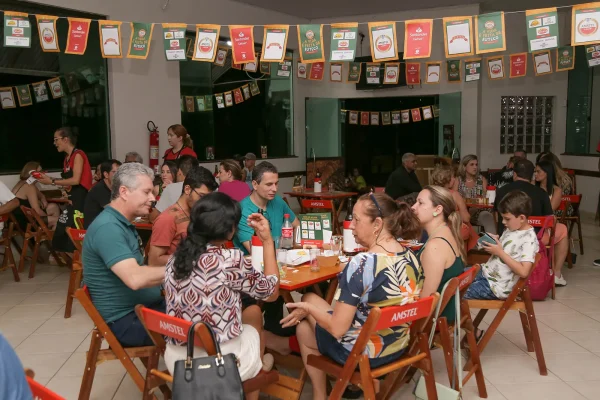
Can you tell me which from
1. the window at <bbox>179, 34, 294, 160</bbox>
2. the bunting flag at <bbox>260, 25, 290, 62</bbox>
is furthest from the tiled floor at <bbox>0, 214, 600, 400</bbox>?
the window at <bbox>179, 34, 294, 160</bbox>

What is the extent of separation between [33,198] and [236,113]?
459 centimetres

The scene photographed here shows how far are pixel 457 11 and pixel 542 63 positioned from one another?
3.69m

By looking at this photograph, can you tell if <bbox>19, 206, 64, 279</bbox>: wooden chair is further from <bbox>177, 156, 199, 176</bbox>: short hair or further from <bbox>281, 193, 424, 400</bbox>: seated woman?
<bbox>281, 193, 424, 400</bbox>: seated woman

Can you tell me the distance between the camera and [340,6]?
10.5 m

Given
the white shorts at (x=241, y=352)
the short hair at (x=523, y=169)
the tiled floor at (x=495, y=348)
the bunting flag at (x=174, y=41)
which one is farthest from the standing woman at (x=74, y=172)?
the short hair at (x=523, y=169)

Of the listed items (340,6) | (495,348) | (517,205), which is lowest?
(495,348)

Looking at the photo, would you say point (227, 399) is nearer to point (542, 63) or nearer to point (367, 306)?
point (367, 306)

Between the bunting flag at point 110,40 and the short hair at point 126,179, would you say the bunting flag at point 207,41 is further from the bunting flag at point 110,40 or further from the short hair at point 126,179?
the short hair at point 126,179

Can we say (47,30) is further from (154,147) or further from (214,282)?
(214,282)

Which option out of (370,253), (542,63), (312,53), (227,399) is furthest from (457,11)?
(227,399)

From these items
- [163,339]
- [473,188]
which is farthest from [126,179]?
[473,188]

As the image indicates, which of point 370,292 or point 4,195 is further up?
point 4,195

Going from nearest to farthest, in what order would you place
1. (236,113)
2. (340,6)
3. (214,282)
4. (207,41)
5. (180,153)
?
(214,282)
(207,41)
(180,153)
(236,113)
(340,6)

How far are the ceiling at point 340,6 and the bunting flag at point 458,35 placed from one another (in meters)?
5.25
